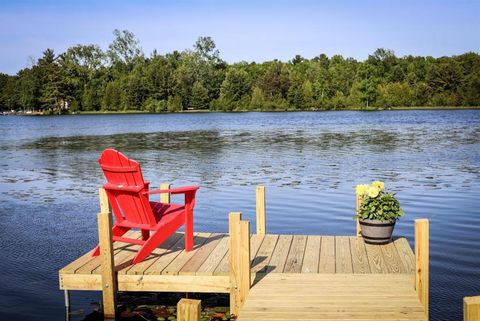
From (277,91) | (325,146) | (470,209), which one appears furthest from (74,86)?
(470,209)

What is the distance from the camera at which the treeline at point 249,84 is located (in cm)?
11225

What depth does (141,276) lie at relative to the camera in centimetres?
708

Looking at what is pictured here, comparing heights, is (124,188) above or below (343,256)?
above

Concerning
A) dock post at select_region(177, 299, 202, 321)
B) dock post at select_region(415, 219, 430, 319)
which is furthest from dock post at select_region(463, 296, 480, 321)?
dock post at select_region(415, 219, 430, 319)

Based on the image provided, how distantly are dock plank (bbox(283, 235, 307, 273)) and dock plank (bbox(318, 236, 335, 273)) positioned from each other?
0.26 m

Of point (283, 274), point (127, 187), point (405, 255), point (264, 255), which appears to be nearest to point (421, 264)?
point (405, 255)

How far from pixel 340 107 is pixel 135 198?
109 meters

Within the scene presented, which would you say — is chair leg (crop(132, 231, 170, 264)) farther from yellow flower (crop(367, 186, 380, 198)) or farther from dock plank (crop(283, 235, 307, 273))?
yellow flower (crop(367, 186, 380, 198))

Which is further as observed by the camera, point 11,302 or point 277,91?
point 277,91

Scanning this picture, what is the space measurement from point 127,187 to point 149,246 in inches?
32.4

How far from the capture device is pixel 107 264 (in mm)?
6934

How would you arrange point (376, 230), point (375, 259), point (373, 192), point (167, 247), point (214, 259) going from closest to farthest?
point (375, 259)
point (214, 259)
point (373, 192)
point (376, 230)
point (167, 247)

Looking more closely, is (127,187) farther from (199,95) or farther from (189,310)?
(199,95)

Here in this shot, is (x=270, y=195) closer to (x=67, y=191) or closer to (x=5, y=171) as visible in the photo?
(x=67, y=191)
